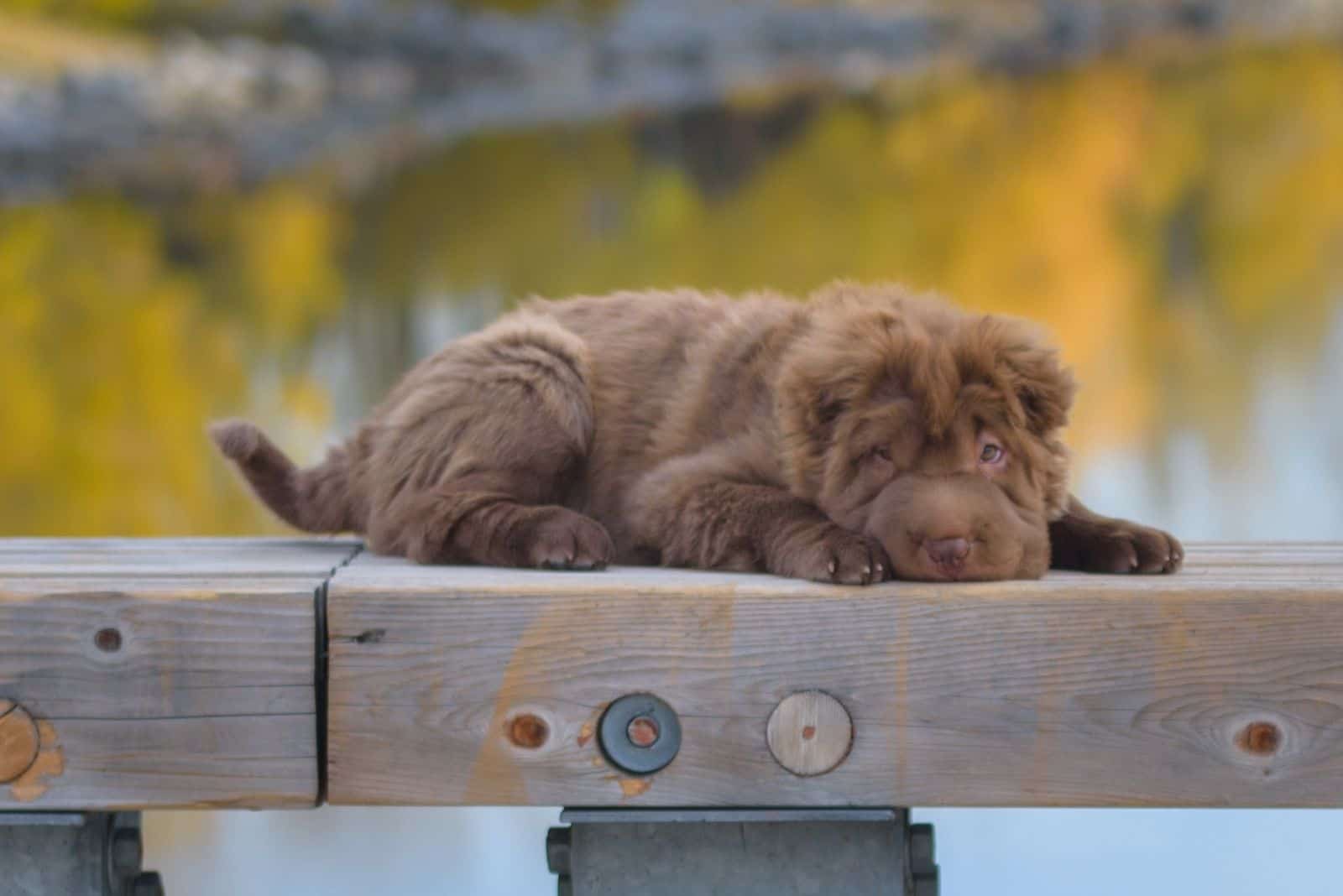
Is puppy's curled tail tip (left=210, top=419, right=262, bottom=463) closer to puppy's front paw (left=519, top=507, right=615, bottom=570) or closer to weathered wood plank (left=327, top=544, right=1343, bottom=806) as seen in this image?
puppy's front paw (left=519, top=507, right=615, bottom=570)

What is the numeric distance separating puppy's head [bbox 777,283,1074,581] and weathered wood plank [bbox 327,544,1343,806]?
0.26 m

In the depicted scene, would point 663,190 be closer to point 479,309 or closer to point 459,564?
point 479,309

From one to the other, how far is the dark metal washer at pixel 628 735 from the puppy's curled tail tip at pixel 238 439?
5.12 feet

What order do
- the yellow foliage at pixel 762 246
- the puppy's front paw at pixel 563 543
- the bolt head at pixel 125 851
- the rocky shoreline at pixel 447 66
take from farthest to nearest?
the rocky shoreline at pixel 447 66, the yellow foliage at pixel 762 246, the puppy's front paw at pixel 563 543, the bolt head at pixel 125 851

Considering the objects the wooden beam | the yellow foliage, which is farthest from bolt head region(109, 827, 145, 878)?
the yellow foliage

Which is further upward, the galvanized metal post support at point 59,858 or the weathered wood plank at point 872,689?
the weathered wood plank at point 872,689

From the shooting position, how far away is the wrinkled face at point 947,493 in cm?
288

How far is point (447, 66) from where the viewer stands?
36.7 ft

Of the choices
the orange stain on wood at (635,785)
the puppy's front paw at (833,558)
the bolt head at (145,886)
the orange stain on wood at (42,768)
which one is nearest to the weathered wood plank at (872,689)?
the orange stain on wood at (635,785)

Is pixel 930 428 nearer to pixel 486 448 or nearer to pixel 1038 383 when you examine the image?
pixel 1038 383

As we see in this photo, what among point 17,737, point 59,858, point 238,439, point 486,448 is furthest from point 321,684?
point 238,439

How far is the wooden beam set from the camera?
265 centimetres

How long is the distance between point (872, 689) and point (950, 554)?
30 centimetres

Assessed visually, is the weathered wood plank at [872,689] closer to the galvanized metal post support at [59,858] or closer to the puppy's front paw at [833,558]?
the puppy's front paw at [833,558]
